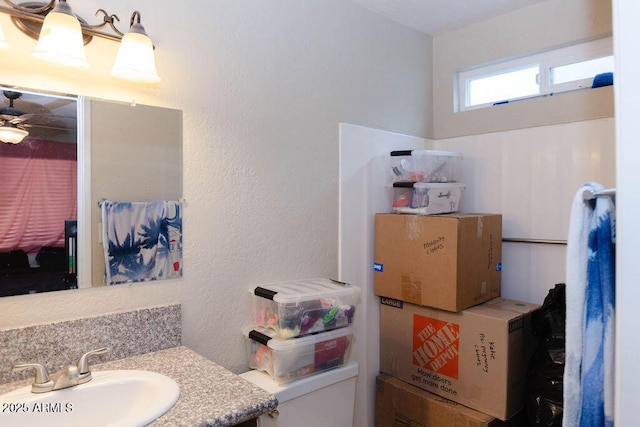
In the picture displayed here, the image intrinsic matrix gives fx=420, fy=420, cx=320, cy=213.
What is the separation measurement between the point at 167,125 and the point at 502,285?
1.82 meters

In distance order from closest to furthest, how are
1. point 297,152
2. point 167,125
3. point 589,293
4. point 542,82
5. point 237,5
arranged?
point 589,293 → point 167,125 → point 237,5 → point 297,152 → point 542,82

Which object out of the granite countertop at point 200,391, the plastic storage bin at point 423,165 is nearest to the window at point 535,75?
the plastic storage bin at point 423,165

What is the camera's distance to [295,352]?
5.00ft

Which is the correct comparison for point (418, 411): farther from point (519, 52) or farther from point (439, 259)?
point (519, 52)

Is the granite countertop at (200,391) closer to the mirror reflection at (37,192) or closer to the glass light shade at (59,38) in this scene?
the mirror reflection at (37,192)

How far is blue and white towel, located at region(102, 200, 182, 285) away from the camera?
1.35m

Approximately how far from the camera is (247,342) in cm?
166

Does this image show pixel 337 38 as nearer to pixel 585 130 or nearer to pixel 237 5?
pixel 237 5

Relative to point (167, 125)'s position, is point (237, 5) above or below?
above

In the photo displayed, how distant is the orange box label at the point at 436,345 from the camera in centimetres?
186

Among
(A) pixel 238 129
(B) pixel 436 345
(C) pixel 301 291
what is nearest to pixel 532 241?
(B) pixel 436 345

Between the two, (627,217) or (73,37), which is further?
(73,37)

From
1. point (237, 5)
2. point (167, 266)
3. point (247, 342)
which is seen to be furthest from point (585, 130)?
point (167, 266)

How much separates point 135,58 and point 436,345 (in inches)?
65.6
